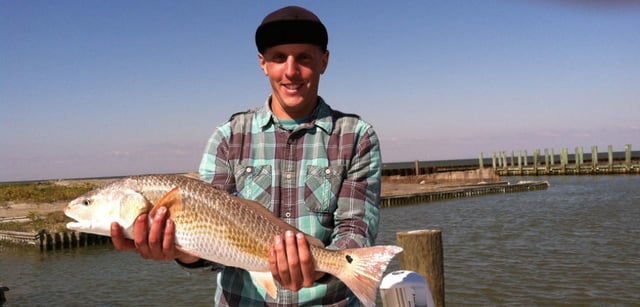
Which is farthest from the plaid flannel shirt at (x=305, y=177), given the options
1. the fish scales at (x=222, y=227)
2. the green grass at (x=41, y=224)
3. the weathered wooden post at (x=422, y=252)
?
the green grass at (x=41, y=224)

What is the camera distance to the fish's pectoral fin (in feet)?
9.41

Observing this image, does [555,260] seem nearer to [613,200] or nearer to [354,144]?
[354,144]

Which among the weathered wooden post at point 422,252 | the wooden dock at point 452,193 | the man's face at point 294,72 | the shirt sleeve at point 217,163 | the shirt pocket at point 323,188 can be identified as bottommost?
the wooden dock at point 452,193

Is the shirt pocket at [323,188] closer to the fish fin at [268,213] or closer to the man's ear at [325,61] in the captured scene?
the fish fin at [268,213]

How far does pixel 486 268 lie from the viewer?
20.4 meters

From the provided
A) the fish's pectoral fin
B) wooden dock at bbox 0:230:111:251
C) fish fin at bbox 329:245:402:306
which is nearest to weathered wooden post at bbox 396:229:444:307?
fish fin at bbox 329:245:402:306

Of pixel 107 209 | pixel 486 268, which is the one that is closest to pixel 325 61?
pixel 107 209

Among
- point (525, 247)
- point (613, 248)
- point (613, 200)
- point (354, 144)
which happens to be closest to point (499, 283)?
point (525, 247)

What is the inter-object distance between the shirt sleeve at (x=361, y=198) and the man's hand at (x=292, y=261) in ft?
0.82

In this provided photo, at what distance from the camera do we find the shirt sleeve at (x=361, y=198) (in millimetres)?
2963

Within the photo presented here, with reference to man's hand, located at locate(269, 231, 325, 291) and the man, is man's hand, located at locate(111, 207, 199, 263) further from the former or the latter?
man's hand, located at locate(269, 231, 325, 291)

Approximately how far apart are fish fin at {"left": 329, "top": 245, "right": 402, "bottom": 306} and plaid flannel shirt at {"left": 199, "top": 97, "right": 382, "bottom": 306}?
10cm

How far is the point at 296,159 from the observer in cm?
318

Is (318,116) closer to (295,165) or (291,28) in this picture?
(295,165)
